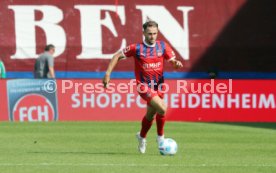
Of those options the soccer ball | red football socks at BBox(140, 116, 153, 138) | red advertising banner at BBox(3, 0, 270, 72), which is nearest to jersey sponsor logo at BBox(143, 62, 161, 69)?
red football socks at BBox(140, 116, 153, 138)

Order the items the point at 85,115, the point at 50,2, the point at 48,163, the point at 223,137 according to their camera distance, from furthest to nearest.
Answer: the point at 50,2
the point at 85,115
the point at 223,137
the point at 48,163

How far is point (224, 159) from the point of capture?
41.5 ft

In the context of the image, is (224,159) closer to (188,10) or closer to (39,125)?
(39,125)

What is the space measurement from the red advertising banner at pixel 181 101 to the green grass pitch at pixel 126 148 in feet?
3.44

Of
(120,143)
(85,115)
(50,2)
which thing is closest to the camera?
(120,143)

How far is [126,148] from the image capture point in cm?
1444

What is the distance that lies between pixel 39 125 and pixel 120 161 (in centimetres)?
805

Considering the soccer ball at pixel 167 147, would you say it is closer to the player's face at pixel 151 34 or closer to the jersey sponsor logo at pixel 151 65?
the jersey sponsor logo at pixel 151 65

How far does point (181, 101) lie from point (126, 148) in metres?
7.80

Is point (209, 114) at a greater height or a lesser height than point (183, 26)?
lesser

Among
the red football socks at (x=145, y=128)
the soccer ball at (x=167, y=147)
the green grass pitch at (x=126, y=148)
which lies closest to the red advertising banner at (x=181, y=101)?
the green grass pitch at (x=126, y=148)

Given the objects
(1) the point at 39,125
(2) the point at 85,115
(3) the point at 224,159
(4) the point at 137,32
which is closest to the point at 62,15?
(4) the point at 137,32

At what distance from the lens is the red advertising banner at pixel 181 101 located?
2186 cm

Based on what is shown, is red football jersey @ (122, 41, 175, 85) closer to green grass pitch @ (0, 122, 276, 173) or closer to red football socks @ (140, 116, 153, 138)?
red football socks @ (140, 116, 153, 138)
